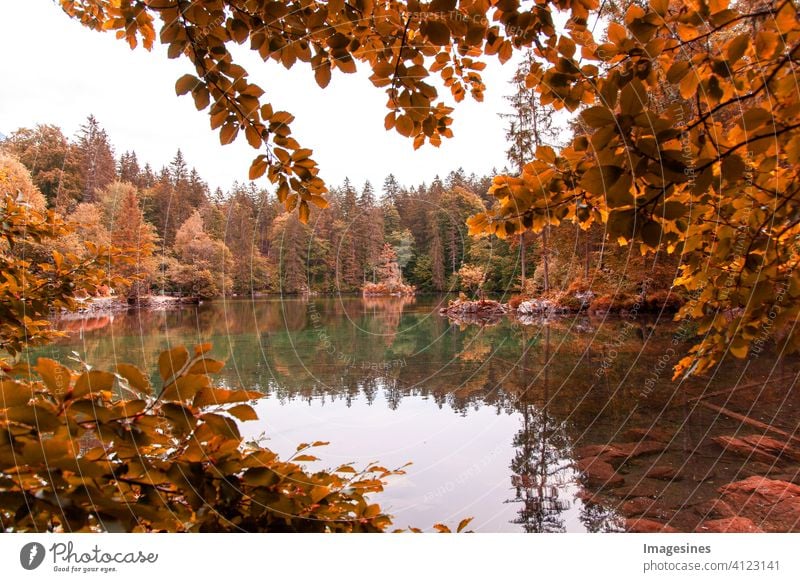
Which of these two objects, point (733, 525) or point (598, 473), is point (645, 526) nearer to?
point (733, 525)

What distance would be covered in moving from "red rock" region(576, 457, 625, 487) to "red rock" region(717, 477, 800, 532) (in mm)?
715

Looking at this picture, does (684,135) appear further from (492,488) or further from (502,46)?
(492,488)

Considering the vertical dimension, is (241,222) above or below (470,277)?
above

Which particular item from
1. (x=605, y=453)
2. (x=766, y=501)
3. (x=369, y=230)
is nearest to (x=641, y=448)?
(x=605, y=453)

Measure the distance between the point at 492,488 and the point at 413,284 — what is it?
233cm

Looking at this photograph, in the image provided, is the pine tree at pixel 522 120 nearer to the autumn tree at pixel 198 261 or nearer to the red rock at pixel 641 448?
the autumn tree at pixel 198 261

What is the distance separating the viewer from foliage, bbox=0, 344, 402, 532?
0.46 m

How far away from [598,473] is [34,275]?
397 centimetres

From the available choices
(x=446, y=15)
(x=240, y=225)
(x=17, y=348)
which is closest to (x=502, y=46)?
(x=446, y=15)

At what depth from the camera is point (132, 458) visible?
529 millimetres

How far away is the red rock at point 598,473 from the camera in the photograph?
3.55 metres
